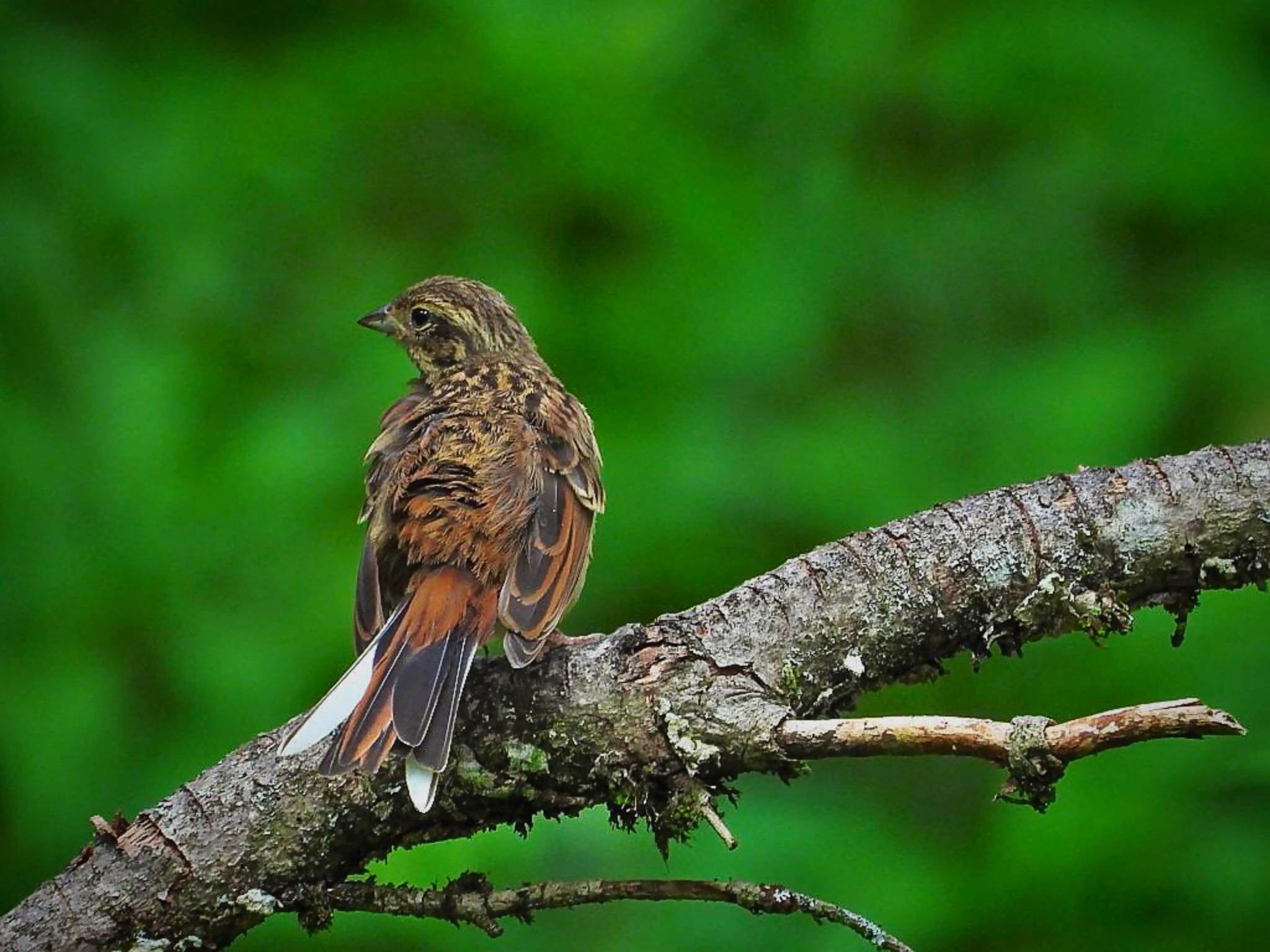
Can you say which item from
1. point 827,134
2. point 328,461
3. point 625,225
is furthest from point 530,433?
point 827,134

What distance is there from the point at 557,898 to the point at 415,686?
60cm

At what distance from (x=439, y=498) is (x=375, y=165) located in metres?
2.23

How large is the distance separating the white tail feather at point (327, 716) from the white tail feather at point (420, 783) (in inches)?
9.3

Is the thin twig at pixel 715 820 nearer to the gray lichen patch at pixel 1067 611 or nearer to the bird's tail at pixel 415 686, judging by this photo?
the bird's tail at pixel 415 686

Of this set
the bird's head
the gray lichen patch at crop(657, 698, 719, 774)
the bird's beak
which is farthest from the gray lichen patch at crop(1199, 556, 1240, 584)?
the bird's beak

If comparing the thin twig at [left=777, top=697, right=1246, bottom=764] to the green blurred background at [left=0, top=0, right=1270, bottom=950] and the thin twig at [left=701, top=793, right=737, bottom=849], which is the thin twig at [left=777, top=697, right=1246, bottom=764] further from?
the green blurred background at [left=0, top=0, right=1270, bottom=950]

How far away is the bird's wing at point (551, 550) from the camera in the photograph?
129 inches

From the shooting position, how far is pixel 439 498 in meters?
3.60

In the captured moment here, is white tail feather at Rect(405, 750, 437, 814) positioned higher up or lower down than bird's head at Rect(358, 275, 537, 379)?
lower down

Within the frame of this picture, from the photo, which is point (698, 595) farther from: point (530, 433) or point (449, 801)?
point (449, 801)

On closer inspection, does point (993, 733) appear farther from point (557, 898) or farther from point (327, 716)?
point (327, 716)

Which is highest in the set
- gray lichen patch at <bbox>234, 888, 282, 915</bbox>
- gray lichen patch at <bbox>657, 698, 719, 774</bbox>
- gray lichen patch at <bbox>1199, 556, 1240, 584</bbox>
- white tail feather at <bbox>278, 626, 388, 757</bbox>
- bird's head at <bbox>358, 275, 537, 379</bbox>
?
bird's head at <bbox>358, 275, 537, 379</bbox>

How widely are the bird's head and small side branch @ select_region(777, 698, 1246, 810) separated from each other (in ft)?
8.05

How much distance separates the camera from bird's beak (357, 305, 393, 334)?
4.91m
